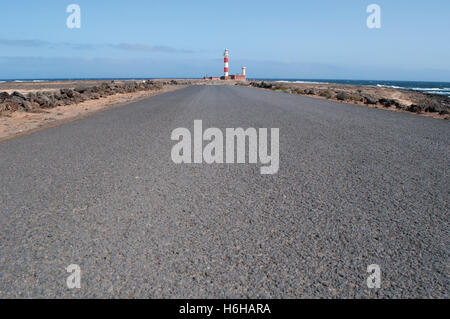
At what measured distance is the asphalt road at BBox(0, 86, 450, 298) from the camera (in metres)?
2.17

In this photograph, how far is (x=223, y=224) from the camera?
117 inches

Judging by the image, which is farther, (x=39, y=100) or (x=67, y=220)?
(x=39, y=100)

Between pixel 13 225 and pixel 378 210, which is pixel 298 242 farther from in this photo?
pixel 13 225

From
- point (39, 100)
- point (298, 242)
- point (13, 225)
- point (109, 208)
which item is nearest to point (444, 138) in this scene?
point (298, 242)

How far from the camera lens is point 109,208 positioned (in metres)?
3.31

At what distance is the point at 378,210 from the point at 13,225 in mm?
3480

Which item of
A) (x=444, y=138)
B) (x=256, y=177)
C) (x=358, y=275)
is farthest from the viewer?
(x=444, y=138)

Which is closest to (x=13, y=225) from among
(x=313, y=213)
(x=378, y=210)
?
(x=313, y=213)

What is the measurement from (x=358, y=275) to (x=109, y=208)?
237cm

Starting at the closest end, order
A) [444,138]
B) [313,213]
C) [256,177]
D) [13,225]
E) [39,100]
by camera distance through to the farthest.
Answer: [13,225]
[313,213]
[256,177]
[444,138]
[39,100]

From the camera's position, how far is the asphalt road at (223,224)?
217cm

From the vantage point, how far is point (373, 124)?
9023 millimetres
